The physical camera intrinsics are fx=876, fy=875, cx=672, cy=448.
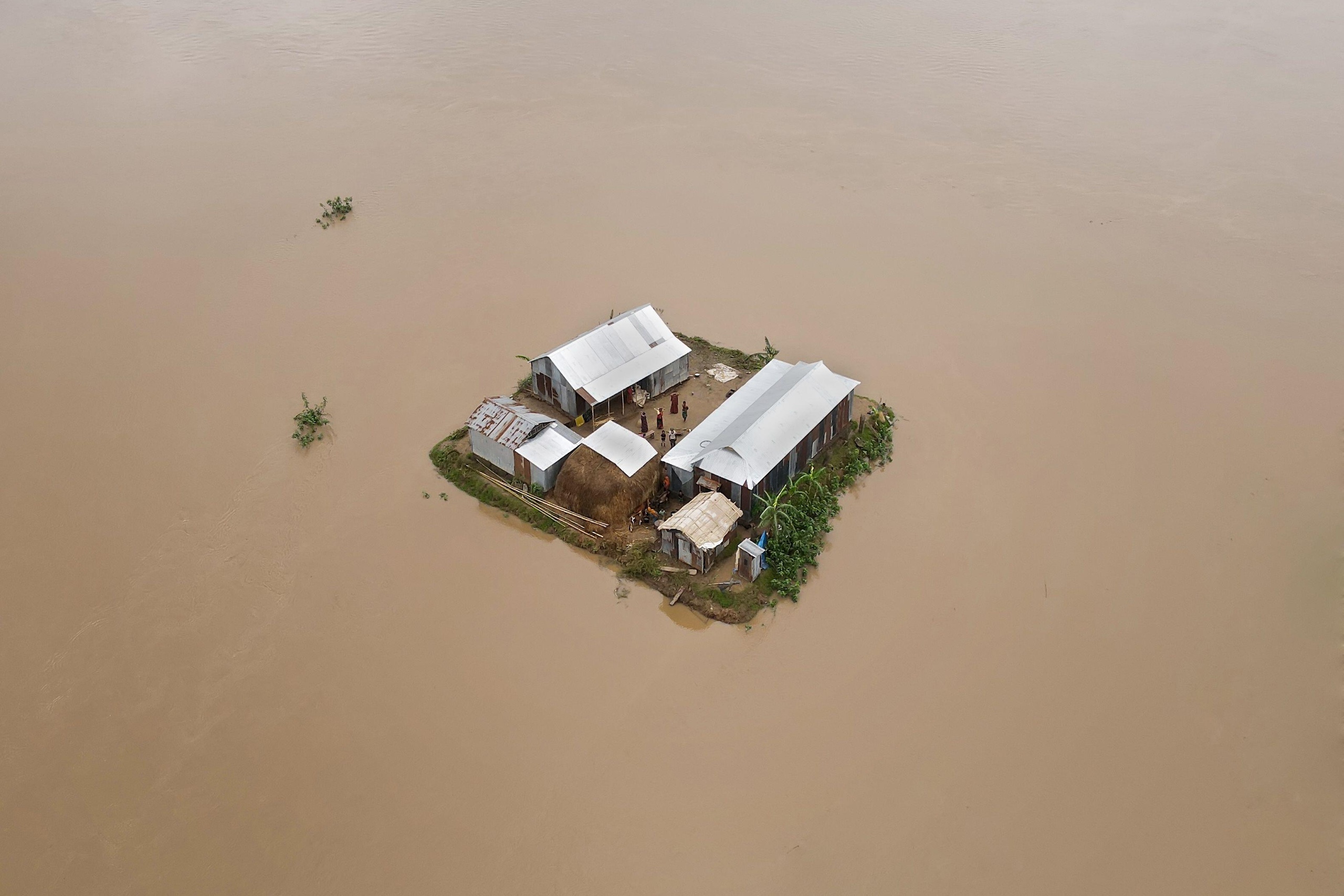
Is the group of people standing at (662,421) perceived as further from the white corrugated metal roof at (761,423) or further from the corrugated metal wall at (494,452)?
the corrugated metal wall at (494,452)

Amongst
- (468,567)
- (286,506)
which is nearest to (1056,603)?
(468,567)

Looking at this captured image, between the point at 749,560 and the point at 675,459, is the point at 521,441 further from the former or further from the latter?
the point at 749,560

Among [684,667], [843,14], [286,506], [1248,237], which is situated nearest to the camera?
[684,667]

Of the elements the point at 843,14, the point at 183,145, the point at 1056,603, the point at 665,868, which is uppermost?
the point at 843,14

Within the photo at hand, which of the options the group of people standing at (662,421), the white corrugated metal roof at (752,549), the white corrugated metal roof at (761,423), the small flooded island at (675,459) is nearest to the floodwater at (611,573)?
the small flooded island at (675,459)

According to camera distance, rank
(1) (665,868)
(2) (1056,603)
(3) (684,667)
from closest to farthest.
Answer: (1) (665,868), (3) (684,667), (2) (1056,603)

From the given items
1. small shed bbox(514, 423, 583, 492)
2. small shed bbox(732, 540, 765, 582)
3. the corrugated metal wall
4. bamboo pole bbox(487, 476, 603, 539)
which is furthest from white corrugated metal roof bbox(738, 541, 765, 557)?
the corrugated metal wall

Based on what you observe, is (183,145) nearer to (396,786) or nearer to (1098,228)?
(396,786)

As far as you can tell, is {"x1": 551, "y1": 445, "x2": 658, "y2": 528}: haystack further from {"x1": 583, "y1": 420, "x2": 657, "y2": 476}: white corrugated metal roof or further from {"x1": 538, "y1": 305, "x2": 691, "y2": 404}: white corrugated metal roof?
{"x1": 538, "y1": 305, "x2": 691, "y2": 404}: white corrugated metal roof
